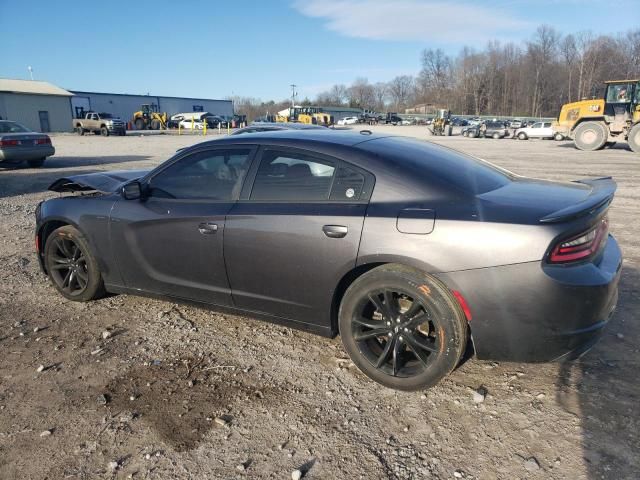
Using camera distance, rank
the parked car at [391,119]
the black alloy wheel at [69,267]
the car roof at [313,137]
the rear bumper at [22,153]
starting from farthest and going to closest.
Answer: the parked car at [391,119] → the rear bumper at [22,153] → the black alloy wheel at [69,267] → the car roof at [313,137]

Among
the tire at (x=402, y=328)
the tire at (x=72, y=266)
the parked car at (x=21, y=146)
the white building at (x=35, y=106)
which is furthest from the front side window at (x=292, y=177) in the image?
the white building at (x=35, y=106)

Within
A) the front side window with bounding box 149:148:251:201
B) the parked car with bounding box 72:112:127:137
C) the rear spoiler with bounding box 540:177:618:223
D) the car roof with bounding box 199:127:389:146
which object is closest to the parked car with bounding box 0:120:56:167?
the front side window with bounding box 149:148:251:201

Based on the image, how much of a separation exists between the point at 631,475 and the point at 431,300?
1.20 meters

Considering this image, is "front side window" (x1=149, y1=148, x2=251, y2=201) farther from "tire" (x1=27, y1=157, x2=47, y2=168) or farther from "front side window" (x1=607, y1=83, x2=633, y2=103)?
"front side window" (x1=607, y1=83, x2=633, y2=103)

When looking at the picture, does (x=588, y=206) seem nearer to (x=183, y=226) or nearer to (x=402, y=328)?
(x=402, y=328)

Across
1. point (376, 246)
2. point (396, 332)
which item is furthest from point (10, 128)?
point (396, 332)

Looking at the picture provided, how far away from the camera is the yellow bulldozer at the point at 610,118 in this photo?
2028 cm

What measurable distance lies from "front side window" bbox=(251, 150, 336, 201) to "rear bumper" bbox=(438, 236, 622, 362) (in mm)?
1020

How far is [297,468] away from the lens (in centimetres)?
225

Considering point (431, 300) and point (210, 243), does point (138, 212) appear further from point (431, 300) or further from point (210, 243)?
point (431, 300)

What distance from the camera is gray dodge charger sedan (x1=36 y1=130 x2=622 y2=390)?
2475mm

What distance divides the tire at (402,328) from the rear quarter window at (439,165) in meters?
0.65

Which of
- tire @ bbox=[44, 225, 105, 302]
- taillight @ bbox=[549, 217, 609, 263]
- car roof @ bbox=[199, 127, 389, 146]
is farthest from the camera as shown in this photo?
tire @ bbox=[44, 225, 105, 302]

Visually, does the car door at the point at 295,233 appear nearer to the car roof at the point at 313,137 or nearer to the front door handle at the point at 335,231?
the front door handle at the point at 335,231
